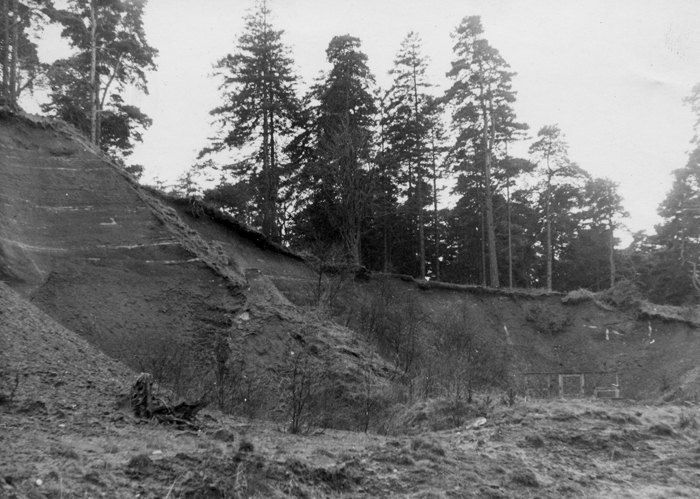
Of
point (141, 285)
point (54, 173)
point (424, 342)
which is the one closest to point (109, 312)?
point (141, 285)

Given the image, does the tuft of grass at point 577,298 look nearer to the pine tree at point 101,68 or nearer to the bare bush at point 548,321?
the bare bush at point 548,321

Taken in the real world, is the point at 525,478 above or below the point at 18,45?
below

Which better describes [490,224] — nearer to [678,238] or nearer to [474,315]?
[474,315]

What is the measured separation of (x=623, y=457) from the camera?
679 centimetres

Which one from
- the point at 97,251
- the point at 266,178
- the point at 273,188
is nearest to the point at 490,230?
the point at 273,188

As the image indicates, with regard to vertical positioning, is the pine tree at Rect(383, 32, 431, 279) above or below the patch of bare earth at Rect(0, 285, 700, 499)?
above

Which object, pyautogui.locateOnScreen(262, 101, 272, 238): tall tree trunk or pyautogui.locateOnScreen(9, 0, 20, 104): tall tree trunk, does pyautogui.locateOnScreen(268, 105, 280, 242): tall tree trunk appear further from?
pyautogui.locateOnScreen(9, 0, 20, 104): tall tree trunk

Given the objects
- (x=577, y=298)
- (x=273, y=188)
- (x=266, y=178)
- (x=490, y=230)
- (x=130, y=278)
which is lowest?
(x=577, y=298)

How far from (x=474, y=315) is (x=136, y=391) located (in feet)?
75.2

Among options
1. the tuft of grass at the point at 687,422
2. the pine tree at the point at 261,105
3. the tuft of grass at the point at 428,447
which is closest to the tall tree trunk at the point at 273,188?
the pine tree at the point at 261,105

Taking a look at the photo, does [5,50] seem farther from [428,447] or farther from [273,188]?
[428,447]

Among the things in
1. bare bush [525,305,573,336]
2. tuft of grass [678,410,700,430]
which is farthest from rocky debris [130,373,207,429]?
bare bush [525,305,573,336]

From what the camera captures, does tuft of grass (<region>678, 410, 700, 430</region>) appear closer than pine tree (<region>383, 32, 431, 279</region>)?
Yes

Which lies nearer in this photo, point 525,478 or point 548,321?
point 525,478
